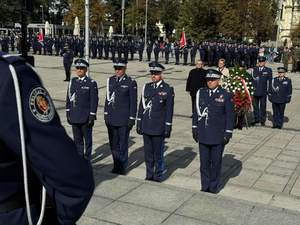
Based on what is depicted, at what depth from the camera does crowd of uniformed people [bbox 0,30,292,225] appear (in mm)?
1574

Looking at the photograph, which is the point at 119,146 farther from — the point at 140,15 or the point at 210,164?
the point at 140,15

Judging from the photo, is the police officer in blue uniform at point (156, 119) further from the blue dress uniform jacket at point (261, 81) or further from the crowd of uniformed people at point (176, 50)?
the crowd of uniformed people at point (176, 50)

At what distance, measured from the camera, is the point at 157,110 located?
684 cm

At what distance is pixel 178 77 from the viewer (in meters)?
Result: 22.7

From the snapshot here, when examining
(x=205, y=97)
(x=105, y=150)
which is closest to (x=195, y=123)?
(x=205, y=97)

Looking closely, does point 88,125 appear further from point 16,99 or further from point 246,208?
point 16,99

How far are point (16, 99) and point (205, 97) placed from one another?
16.2ft

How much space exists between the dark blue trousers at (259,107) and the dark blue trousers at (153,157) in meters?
5.94

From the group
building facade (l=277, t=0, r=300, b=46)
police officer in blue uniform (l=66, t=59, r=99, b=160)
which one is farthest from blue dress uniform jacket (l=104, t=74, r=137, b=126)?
building facade (l=277, t=0, r=300, b=46)

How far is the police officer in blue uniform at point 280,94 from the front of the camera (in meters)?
11.6

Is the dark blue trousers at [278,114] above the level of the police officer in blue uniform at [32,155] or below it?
below

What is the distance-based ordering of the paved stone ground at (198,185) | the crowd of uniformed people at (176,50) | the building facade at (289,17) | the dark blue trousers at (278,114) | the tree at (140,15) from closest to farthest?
the paved stone ground at (198,185) < the dark blue trousers at (278,114) < the crowd of uniformed people at (176,50) < the tree at (140,15) < the building facade at (289,17)

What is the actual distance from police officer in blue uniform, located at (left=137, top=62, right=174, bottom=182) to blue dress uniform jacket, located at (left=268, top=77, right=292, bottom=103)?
18.6 feet

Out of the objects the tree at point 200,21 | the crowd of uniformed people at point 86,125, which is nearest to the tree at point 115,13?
the tree at point 200,21
